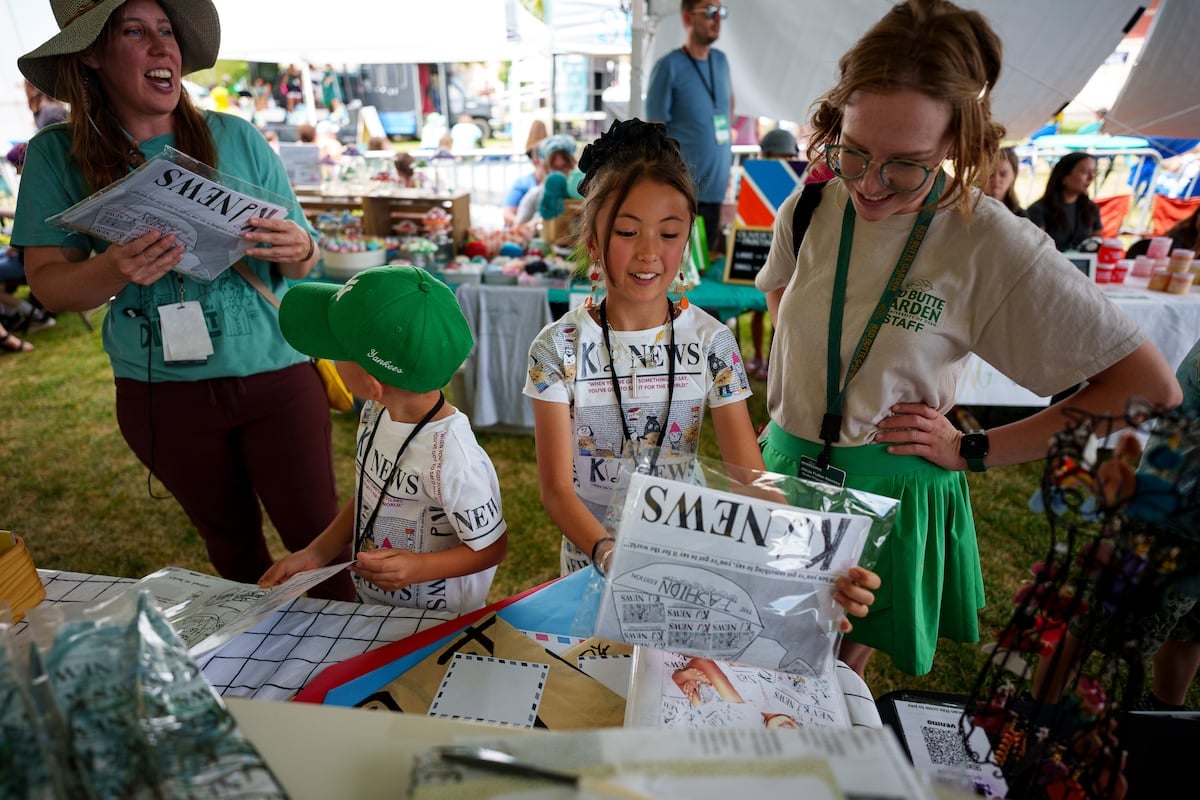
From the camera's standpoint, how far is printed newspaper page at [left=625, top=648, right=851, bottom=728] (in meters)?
0.86

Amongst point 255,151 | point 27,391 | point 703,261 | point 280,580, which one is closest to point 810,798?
point 280,580

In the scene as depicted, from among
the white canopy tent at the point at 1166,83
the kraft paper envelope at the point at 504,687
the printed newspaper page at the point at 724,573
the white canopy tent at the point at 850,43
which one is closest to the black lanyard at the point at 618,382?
the kraft paper envelope at the point at 504,687

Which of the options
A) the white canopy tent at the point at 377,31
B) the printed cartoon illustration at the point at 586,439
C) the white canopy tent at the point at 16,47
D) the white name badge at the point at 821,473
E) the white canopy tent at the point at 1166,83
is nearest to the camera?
the white name badge at the point at 821,473

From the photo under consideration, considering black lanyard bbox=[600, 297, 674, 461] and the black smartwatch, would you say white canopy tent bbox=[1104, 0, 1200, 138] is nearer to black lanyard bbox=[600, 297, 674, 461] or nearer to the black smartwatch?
the black smartwatch

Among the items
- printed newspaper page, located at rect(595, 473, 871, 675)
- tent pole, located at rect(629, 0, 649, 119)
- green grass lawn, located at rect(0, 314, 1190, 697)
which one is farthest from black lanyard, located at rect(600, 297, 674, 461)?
tent pole, located at rect(629, 0, 649, 119)

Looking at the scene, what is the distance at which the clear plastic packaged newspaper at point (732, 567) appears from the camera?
0.79 metres

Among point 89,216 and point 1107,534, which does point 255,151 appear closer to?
point 89,216

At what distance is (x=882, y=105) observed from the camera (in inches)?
42.5

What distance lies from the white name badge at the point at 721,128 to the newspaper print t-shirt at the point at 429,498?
3.81 meters

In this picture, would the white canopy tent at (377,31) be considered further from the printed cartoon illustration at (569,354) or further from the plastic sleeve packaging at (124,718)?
the plastic sleeve packaging at (124,718)

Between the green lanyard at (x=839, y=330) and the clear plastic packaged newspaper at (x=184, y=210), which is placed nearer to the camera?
the green lanyard at (x=839, y=330)

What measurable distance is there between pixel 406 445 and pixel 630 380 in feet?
1.53

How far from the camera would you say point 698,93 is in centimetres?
430

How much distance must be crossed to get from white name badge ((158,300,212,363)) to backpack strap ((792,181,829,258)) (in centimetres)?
139
